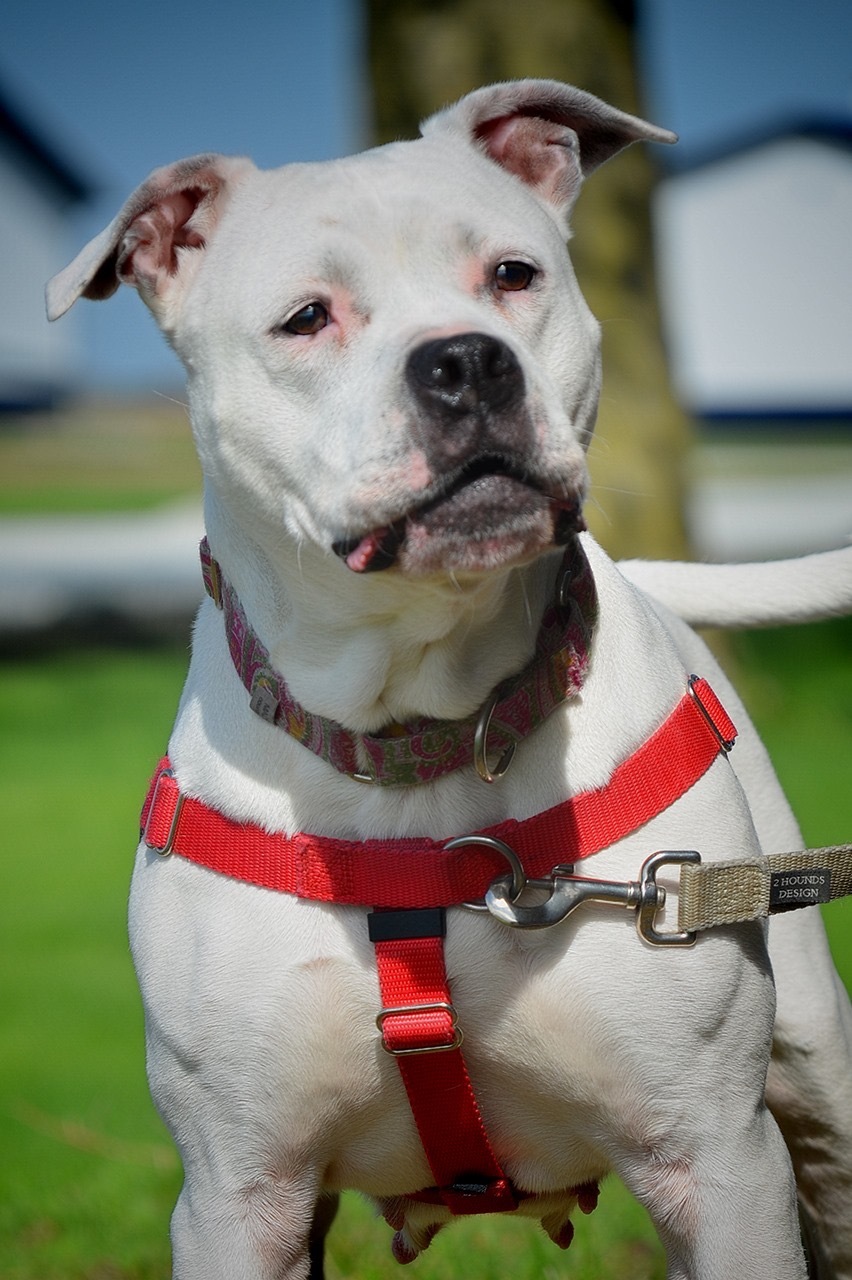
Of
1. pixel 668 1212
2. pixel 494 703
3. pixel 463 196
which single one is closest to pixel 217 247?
pixel 463 196

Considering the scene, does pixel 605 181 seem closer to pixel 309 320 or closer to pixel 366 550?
pixel 309 320

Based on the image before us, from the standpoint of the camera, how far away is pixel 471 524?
2064 millimetres

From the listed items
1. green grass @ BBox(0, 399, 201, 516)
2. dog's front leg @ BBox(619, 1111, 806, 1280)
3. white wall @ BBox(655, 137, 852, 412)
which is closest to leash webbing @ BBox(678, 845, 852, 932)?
dog's front leg @ BBox(619, 1111, 806, 1280)

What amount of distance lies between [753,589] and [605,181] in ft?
17.8

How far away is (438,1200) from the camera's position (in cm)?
274

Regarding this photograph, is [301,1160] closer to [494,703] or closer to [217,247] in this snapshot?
[494,703]

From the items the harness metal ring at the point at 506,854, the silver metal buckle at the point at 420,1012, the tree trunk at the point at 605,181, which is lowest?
the tree trunk at the point at 605,181

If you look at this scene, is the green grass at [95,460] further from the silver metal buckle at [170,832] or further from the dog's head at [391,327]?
the silver metal buckle at [170,832]

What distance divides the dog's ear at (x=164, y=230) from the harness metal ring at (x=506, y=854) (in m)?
1.08

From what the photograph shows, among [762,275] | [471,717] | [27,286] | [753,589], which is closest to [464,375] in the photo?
[471,717]

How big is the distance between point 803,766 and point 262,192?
7.33 m

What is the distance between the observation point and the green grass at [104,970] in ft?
12.7

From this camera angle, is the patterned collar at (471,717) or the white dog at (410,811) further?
the patterned collar at (471,717)

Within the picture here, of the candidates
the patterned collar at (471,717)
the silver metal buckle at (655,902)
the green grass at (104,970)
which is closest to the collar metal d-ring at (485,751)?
the patterned collar at (471,717)
